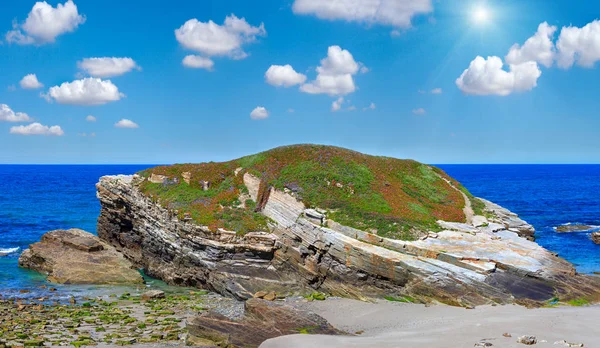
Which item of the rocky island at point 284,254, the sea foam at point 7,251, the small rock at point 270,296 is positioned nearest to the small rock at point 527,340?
the rocky island at point 284,254

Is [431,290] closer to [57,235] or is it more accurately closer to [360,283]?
[360,283]

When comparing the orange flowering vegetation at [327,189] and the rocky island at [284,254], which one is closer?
the rocky island at [284,254]

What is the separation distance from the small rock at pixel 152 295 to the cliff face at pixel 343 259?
11.8 feet

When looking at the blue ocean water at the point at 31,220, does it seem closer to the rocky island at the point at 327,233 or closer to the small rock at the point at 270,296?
the rocky island at the point at 327,233

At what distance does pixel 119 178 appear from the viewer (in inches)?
1818

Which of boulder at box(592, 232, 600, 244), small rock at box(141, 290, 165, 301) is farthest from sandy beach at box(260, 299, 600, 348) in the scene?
boulder at box(592, 232, 600, 244)

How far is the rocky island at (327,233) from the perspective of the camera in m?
27.9

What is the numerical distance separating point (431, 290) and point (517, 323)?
6.13 meters

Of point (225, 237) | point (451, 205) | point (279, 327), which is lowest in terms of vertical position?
point (279, 327)

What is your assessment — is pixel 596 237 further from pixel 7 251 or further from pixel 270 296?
pixel 7 251

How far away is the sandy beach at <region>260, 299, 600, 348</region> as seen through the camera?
64.5 feet

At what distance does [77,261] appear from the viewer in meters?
38.7

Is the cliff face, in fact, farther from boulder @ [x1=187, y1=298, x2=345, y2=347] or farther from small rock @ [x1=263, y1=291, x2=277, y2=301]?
boulder @ [x1=187, y1=298, x2=345, y2=347]

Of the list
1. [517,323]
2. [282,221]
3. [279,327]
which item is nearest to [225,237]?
[282,221]
